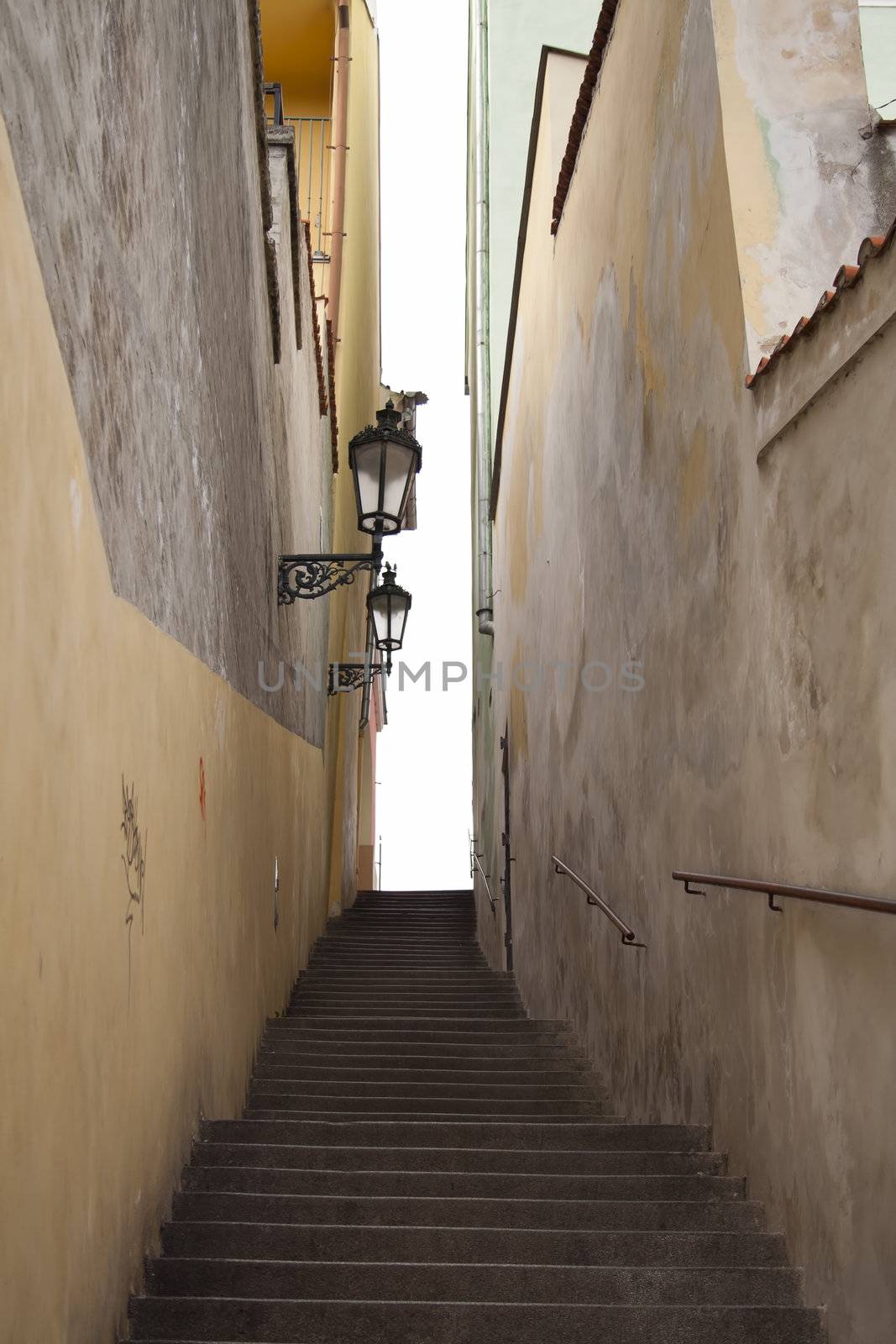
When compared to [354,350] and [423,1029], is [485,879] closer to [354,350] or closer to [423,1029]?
[423,1029]

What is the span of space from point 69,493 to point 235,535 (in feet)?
10.6

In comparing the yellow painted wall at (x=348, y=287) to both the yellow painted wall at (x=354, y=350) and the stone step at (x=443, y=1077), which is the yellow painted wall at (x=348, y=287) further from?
the stone step at (x=443, y=1077)

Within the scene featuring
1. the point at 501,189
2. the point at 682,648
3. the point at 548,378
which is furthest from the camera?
the point at 501,189

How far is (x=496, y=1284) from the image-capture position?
317 cm

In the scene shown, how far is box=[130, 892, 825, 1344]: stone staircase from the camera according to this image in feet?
9.73

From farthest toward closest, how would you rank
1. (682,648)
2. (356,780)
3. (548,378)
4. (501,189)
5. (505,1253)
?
(356,780), (501,189), (548,378), (682,648), (505,1253)

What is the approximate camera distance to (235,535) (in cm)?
594

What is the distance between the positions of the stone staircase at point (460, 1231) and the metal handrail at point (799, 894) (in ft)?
2.86

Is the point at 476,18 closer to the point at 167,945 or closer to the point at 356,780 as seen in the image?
the point at 356,780

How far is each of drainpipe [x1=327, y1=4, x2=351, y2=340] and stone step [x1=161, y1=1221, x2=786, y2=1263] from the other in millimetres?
11724

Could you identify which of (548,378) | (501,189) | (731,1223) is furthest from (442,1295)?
(501,189)

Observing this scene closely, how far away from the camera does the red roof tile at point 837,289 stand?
106 inches

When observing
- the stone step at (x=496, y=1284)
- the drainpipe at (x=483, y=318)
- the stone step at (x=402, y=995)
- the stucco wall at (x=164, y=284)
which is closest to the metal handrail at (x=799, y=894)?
the stone step at (x=496, y=1284)

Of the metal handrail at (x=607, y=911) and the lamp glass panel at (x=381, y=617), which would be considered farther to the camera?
the lamp glass panel at (x=381, y=617)
